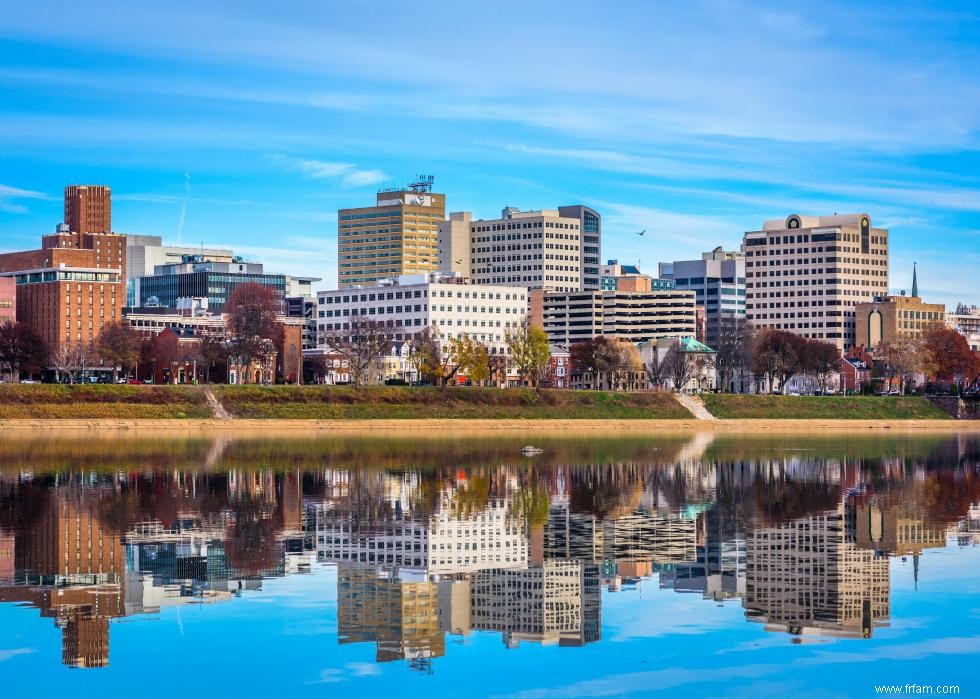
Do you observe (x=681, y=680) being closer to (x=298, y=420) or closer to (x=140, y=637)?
(x=140, y=637)

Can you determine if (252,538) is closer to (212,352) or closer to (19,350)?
(19,350)

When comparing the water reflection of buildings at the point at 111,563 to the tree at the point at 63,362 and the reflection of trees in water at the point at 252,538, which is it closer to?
the reflection of trees in water at the point at 252,538

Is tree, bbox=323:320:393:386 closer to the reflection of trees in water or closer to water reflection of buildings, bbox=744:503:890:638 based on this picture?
the reflection of trees in water

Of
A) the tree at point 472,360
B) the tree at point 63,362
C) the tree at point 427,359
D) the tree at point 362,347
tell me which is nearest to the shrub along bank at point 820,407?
the tree at point 472,360

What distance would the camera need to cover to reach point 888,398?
19712 centimetres

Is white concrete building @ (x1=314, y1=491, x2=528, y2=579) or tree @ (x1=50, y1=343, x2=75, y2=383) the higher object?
tree @ (x1=50, y1=343, x2=75, y2=383)

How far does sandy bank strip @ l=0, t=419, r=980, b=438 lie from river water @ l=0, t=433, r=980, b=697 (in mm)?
61574

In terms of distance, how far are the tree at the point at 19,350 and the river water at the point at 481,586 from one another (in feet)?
381

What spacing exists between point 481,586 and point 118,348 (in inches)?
6172

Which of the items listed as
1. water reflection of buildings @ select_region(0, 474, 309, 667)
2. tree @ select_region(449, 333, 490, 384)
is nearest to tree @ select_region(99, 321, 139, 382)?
tree @ select_region(449, 333, 490, 384)

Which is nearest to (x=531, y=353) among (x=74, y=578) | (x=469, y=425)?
A: (x=469, y=425)

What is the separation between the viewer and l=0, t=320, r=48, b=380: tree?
18562cm

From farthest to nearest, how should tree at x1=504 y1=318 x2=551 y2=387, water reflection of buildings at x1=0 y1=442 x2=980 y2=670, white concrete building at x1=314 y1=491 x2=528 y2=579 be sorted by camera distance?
tree at x1=504 y1=318 x2=551 y2=387
white concrete building at x1=314 y1=491 x2=528 y2=579
water reflection of buildings at x1=0 y1=442 x2=980 y2=670

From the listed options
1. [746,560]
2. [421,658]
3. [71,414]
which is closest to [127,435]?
[71,414]
